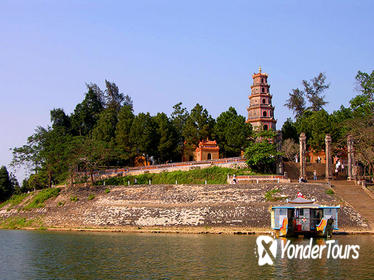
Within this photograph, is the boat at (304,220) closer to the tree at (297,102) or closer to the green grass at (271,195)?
the green grass at (271,195)

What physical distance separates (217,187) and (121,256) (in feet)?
65.8

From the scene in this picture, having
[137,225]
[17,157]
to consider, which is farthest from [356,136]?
[17,157]

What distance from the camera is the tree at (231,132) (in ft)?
220

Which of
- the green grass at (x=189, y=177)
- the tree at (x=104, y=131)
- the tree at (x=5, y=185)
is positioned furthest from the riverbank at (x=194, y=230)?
the tree at (x=5, y=185)

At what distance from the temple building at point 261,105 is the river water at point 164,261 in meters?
33.9

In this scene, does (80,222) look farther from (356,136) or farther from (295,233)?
(356,136)

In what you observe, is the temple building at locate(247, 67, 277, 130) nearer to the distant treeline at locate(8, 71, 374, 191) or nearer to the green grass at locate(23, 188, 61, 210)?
the distant treeline at locate(8, 71, 374, 191)

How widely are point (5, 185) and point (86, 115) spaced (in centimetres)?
1763

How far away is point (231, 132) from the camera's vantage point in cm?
6775

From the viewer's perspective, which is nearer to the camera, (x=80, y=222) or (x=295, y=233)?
(x=295, y=233)

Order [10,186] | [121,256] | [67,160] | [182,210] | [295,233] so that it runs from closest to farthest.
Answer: [121,256], [295,233], [182,210], [67,160], [10,186]

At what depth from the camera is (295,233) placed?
121ft

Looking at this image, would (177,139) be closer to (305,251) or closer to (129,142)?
(129,142)

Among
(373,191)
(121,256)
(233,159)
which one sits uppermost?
(233,159)
